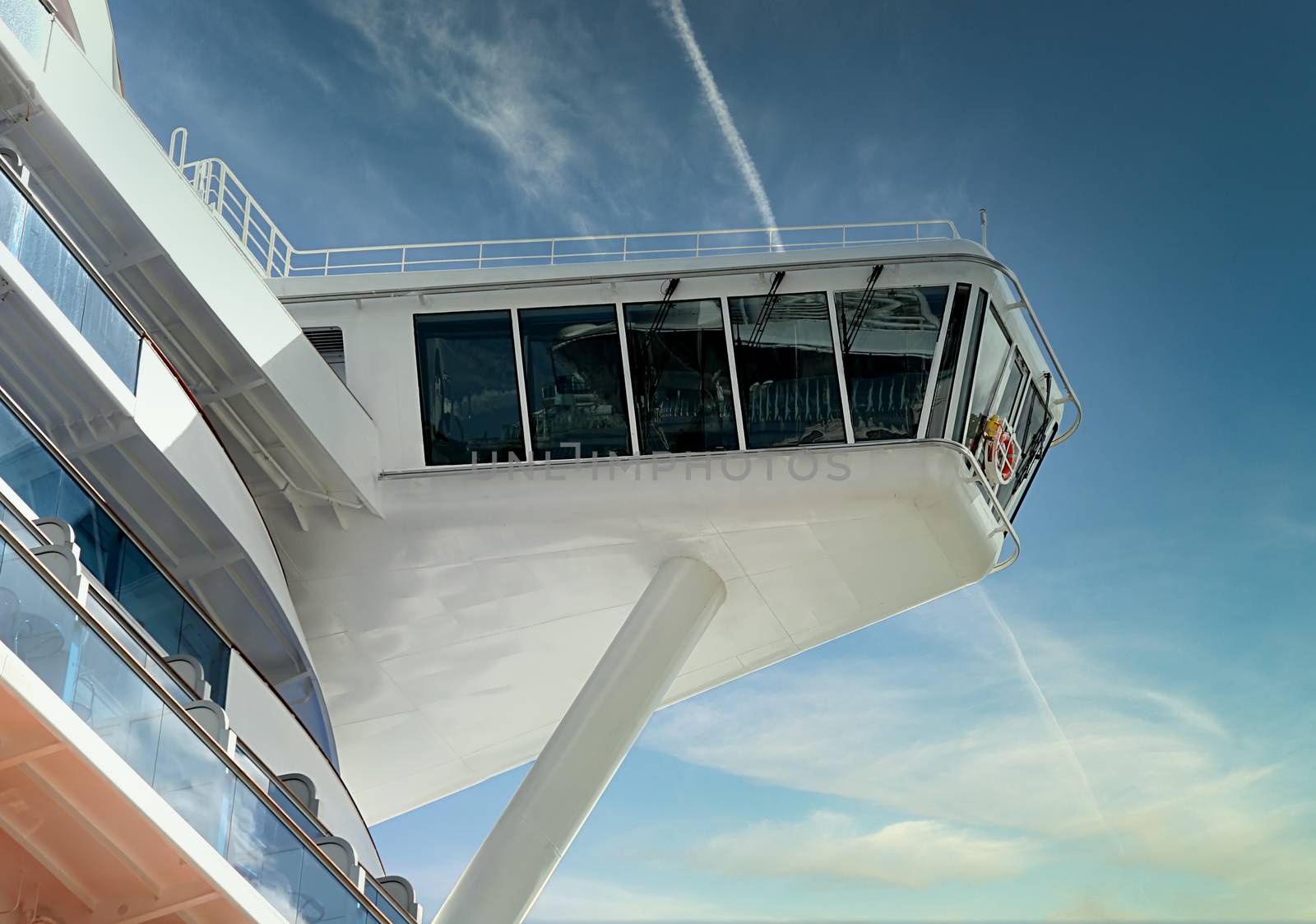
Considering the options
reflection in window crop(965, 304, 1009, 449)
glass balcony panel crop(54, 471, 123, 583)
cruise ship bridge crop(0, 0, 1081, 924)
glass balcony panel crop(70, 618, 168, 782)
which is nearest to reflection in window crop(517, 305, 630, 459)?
cruise ship bridge crop(0, 0, 1081, 924)

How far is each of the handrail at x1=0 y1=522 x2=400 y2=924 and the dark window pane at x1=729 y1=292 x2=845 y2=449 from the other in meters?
9.32

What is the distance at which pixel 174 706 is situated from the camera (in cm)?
926

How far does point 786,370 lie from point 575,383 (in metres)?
2.93

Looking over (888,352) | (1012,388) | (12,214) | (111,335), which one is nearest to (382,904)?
(111,335)

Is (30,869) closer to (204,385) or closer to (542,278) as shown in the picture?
(204,385)

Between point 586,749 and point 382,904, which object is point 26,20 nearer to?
point 382,904

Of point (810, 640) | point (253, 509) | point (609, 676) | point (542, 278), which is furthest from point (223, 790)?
point (810, 640)

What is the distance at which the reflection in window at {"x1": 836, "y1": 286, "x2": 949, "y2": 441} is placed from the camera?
18656 mm

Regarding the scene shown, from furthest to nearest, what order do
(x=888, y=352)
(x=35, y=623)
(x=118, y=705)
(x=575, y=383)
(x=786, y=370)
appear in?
(x=575, y=383), (x=786, y=370), (x=888, y=352), (x=118, y=705), (x=35, y=623)

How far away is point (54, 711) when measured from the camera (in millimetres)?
8227

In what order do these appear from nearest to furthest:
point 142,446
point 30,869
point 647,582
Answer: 1. point 30,869
2. point 142,446
3. point 647,582

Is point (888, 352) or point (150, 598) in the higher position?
point (888, 352)

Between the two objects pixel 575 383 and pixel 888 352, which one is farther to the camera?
pixel 575 383

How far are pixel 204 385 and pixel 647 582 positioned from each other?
6.88 meters
